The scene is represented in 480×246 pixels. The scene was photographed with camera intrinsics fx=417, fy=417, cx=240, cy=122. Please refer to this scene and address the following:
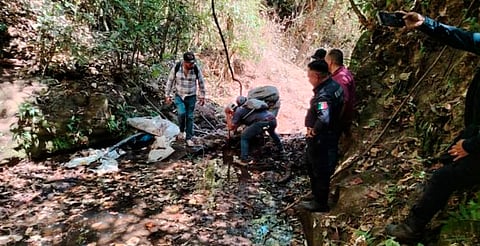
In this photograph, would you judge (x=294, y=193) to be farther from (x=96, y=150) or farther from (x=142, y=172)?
(x=96, y=150)

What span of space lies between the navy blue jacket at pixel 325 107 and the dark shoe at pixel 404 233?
1.14 m

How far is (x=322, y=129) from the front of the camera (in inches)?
147

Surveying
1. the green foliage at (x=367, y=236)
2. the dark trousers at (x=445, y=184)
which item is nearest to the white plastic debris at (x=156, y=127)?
the green foliage at (x=367, y=236)

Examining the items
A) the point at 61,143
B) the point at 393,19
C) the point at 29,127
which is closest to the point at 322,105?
the point at 393,19

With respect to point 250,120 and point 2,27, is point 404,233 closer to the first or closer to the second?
point 250,120

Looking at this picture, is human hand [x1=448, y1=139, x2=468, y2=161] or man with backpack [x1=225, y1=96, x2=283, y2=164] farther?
man with backpack [x1=225, y1=96, x2=283, y2=164]

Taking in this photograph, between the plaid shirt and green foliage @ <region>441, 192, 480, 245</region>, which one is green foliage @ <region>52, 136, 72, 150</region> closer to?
the plaid shirt

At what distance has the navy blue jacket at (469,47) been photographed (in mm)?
2410

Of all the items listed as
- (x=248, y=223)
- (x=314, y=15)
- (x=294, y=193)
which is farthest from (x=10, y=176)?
(x=314, y=15)

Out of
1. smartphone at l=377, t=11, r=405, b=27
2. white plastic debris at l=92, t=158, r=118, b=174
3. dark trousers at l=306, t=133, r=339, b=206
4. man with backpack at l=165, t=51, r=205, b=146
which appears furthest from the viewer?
man with backpack at l=165, t=51, r=205, b=146

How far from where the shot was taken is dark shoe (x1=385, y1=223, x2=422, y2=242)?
2.74 meters

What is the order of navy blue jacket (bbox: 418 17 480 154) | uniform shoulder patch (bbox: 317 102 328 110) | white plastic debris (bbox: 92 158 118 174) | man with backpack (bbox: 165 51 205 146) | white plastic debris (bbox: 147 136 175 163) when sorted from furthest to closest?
man with backpack (bbox: 165 51 205 146) → white plastic debris (bbox: 147 136 175 163) → white plastic debris (bbox: 92 158 118 174) → uniform shoulder patch (bbox: 317 102 328 110) → navy blue jacket (bbox: 418 17 480 154)

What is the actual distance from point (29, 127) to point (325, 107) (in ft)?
15.1

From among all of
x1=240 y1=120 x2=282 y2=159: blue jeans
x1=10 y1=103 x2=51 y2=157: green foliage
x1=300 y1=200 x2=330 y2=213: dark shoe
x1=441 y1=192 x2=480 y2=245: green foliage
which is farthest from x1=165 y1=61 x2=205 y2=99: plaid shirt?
x1=441 y1=192 x2=480 y2=245: green foliage
